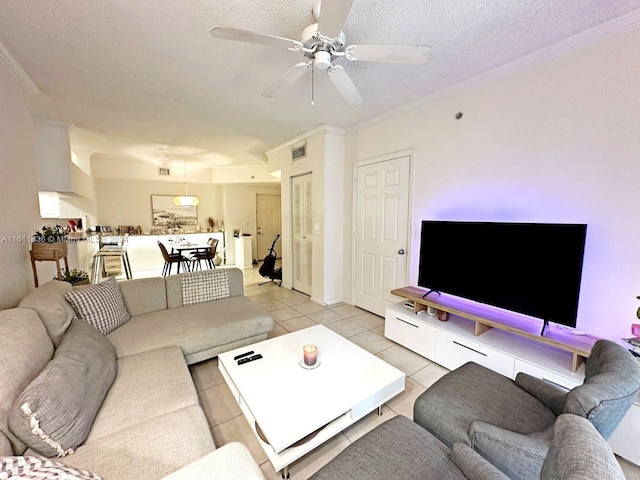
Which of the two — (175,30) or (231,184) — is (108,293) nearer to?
(175,30)

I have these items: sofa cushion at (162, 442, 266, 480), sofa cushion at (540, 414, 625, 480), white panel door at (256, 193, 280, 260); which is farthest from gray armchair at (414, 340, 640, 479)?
white panel door at (256, 193, 280, 260)

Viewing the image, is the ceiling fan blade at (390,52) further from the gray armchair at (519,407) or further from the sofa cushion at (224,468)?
the sofa cushion at (224,468)

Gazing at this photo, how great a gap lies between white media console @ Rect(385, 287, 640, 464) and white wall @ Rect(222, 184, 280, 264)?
5.72 meters

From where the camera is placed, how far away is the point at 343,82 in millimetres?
1933

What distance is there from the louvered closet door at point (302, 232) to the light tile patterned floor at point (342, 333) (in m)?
0.41

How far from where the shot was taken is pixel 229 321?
2.47 metres

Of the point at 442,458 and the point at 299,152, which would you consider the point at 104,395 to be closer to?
the point at 442,458

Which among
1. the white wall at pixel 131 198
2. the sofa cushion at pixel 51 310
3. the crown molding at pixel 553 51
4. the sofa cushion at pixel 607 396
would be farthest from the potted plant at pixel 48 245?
the white wall at pixel 131 198

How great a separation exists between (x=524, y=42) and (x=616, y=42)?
1.74ft

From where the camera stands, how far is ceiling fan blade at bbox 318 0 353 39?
1.20 metres

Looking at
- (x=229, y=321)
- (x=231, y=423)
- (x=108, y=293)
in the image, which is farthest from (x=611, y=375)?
(x=108, y=293)

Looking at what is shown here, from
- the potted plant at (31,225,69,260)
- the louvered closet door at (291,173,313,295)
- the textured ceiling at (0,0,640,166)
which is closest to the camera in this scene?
the textured ceiling at (0,0,640,166)

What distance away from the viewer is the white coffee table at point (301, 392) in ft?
4.57

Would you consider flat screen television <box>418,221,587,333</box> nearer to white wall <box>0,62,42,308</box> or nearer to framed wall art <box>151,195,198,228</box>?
white wall <box>0,62,42,308</box>
